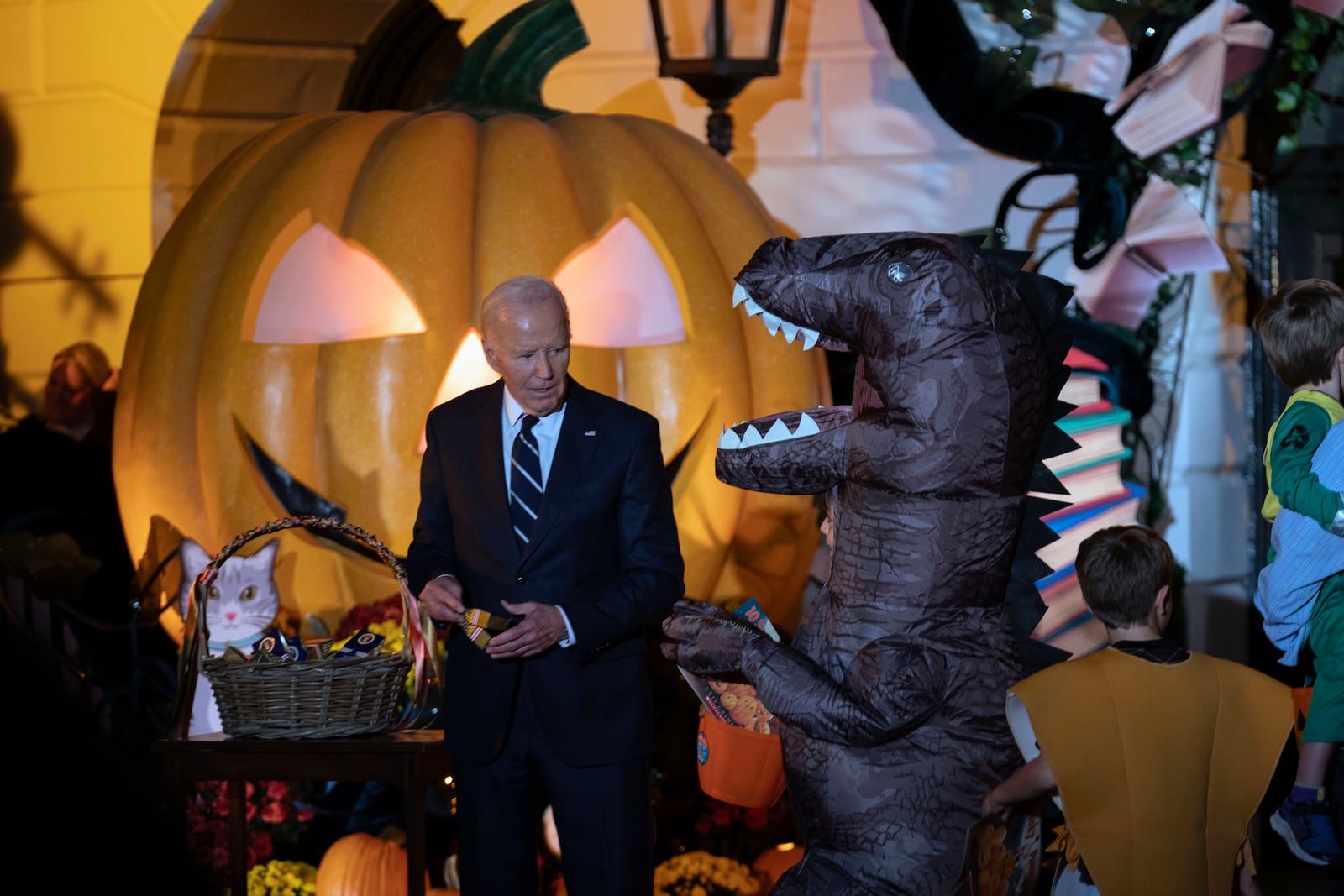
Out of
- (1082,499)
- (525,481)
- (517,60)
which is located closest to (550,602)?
(525,481)

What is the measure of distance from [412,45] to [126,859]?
3.31 meters

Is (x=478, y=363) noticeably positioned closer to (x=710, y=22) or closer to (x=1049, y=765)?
(x=710, y=22)

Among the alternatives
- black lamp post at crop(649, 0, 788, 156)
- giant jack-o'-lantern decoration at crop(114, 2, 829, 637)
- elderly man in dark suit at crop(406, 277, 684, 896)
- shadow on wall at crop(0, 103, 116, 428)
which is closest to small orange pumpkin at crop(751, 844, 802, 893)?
giant jack-o'-lantern decoration at crop(114, 2, 829, 637)

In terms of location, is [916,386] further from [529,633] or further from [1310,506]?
[1310,506]

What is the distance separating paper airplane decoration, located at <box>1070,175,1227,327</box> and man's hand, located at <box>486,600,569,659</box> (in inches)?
79.2

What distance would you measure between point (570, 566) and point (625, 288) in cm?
92

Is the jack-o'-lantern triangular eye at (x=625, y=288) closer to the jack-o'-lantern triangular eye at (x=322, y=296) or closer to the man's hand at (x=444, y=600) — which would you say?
the jack-o'-lantern triangular eye at (x=322, y=296)

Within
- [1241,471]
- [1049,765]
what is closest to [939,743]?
[1049,765]

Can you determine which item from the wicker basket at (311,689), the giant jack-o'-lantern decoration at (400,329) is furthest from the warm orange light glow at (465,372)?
the wicker basket at (311,689)

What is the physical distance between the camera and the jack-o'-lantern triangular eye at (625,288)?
268cm

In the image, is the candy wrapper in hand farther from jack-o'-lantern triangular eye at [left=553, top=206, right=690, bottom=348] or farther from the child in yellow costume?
jack-o'-lantern triangular eye at [left=553, top=206, right=690, bottom=348]

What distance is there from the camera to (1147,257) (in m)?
3.32

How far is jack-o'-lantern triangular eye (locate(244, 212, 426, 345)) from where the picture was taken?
266 centimetres

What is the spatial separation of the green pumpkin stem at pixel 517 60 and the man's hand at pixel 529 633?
148cm
